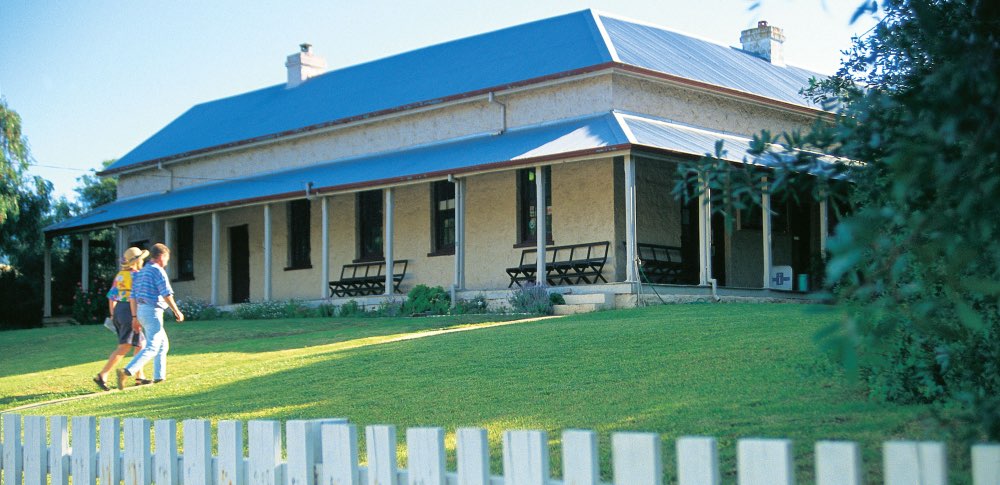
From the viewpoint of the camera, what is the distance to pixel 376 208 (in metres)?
26.5

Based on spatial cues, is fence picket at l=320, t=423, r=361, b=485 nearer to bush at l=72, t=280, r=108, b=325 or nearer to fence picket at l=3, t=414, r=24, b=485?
fence picket at l=3, t=414, r=24, b=485

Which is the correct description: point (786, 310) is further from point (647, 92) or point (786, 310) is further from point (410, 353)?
point (647, 92)

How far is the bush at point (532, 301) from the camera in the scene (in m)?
19.3

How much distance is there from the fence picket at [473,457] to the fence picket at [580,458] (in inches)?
11.6

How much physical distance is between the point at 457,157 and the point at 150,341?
37.4 feet

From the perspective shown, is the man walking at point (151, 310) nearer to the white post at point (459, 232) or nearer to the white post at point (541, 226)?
the white post at point (541, 226)

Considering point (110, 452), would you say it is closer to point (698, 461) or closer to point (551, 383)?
point (698, 461)

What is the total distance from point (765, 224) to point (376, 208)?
9.43 m

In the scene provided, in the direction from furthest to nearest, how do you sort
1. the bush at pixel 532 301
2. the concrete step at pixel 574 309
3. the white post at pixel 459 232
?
the white post at pixel 459 232 < the bush at pixel 532 301 < the concrete step at pixel 574 309

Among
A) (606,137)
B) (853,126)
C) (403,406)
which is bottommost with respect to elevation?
(403,406)

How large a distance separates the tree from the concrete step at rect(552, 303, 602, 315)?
13.0m

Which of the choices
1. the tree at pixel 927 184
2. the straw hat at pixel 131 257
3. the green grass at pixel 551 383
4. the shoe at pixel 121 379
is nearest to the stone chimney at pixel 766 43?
the green grass at pixel 551 383

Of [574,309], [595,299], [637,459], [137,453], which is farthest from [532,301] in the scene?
[637,459]

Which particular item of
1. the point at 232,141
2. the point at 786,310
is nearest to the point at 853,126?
the point at 786,310
